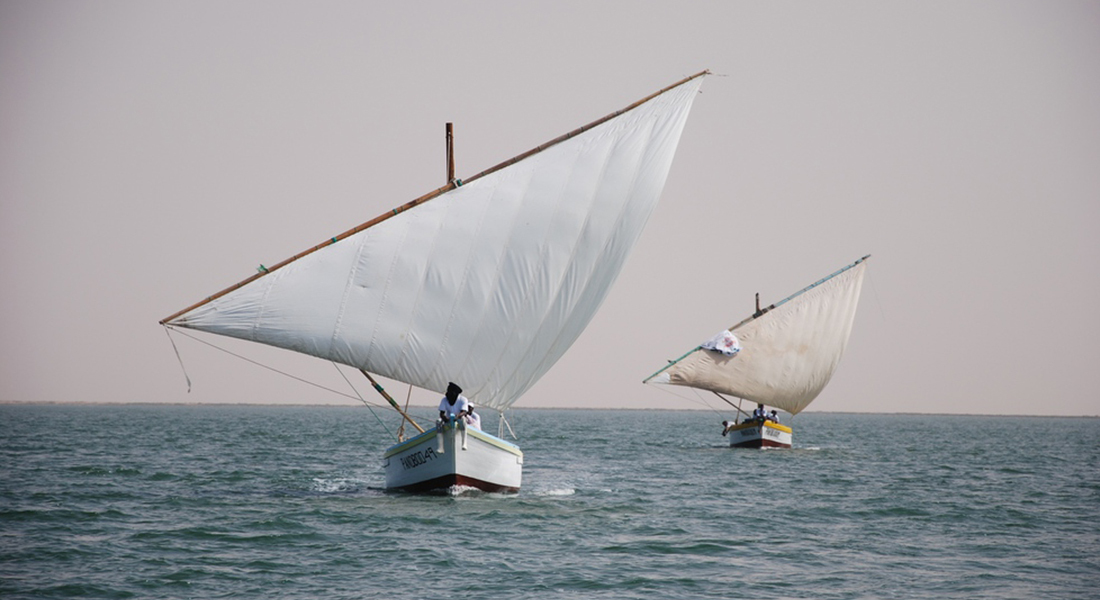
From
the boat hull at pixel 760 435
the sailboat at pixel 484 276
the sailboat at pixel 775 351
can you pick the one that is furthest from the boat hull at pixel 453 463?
the boat hull at pixel 760 435

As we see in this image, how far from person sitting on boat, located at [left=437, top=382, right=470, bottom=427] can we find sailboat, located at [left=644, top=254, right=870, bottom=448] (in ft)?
86.2

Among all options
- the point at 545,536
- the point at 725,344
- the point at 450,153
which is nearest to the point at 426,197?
the point at 450,153

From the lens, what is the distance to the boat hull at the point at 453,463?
23.7 metres

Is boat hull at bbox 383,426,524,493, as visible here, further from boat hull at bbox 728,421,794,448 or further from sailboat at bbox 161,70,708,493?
boat hull at bbox 728,421,794,448

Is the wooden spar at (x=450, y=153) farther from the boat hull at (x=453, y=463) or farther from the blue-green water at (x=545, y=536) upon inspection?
the blue-green water at (x=545, y=536)

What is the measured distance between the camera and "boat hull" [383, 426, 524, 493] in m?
23.7

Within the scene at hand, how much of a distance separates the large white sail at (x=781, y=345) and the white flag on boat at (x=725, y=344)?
0.23 m

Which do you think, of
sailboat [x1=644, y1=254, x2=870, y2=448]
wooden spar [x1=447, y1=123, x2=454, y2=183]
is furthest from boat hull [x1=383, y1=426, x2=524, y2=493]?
sailboat [x1=644, y1=254, x2=870, y2=448]

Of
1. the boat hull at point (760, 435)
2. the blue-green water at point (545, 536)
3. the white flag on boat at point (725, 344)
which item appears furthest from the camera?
the boat hull at point (760, 435)

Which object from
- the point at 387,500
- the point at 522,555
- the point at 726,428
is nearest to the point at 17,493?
the point at 387,500

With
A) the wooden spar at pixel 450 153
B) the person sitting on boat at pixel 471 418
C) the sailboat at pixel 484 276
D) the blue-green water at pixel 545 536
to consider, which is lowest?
the blue-green water at pixel 545 536

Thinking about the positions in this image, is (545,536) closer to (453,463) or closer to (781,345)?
(453,463)

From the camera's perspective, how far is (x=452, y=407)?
23438 millimetres

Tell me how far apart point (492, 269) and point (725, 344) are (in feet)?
89.5
